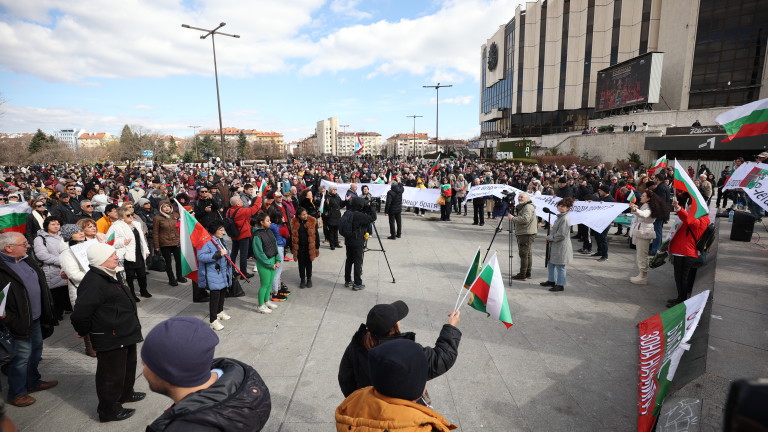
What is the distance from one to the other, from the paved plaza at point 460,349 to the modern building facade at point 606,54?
3606cm

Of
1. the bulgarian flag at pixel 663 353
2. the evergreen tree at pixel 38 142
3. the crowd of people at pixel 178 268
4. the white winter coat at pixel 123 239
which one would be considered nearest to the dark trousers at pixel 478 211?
the crowd of people at pixel 178 268

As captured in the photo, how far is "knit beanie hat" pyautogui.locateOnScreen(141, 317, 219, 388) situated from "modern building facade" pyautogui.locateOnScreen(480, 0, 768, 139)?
142ft

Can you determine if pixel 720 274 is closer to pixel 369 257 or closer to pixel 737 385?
pixel 369 257

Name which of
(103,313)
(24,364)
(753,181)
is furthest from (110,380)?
(753,181)

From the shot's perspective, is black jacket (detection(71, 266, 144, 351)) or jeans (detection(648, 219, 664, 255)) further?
jeans (detection(648, 219, 664, 255))

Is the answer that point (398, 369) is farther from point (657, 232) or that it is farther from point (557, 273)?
point (657, 232)

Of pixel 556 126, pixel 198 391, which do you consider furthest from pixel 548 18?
pixel 198 391

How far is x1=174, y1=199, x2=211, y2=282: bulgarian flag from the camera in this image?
19.1 feet

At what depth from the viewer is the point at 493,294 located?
3877 millimetres

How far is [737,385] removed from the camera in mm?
772

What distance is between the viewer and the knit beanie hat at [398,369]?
1.83 metres

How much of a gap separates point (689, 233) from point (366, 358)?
19.9 feet

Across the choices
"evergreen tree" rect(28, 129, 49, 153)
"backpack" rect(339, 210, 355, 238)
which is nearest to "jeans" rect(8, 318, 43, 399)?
"backpack" rect(339, 210, 355, 238)

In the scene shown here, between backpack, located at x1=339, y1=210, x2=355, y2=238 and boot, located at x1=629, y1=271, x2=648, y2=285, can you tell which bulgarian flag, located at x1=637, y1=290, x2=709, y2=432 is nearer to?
boot, located at x1=629, y1=271, x2=648, y2=285
